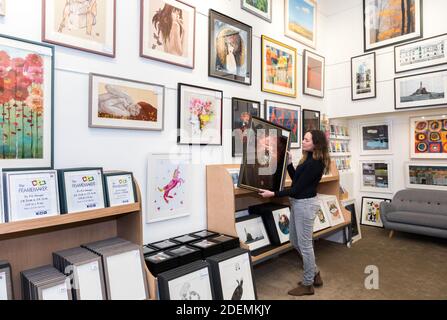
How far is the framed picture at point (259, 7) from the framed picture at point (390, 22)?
1.79m

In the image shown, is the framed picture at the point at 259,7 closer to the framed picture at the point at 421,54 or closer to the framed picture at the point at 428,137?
the framed picture at the point at 421,54

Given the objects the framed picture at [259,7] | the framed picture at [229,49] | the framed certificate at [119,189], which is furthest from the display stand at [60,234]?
the framed picture at [259,7]

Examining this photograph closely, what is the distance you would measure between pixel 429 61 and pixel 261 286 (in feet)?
11.6

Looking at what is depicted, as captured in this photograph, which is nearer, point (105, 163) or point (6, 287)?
point (6, 287)

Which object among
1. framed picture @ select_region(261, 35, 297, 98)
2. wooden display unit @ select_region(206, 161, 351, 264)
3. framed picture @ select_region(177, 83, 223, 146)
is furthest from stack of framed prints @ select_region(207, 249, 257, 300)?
framed picture @ select_region(261, 35, 297, 98)

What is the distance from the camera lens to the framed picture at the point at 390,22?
3.82m

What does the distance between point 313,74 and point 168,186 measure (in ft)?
9.57

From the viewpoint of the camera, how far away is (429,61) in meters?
3.71

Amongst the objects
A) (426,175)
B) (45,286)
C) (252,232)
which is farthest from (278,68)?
(45,286)

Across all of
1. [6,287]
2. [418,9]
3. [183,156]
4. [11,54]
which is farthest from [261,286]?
[418,9]

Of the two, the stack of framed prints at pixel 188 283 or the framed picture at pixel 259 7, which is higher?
the framed picture at pixel 259 7

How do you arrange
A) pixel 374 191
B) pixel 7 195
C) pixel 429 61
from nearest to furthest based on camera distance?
1. pixel 7 195
2. pixel 429 61
3. pixel 374 191

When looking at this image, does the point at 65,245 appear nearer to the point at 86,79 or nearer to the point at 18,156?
the point at 18,156

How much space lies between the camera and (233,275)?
2.11m
